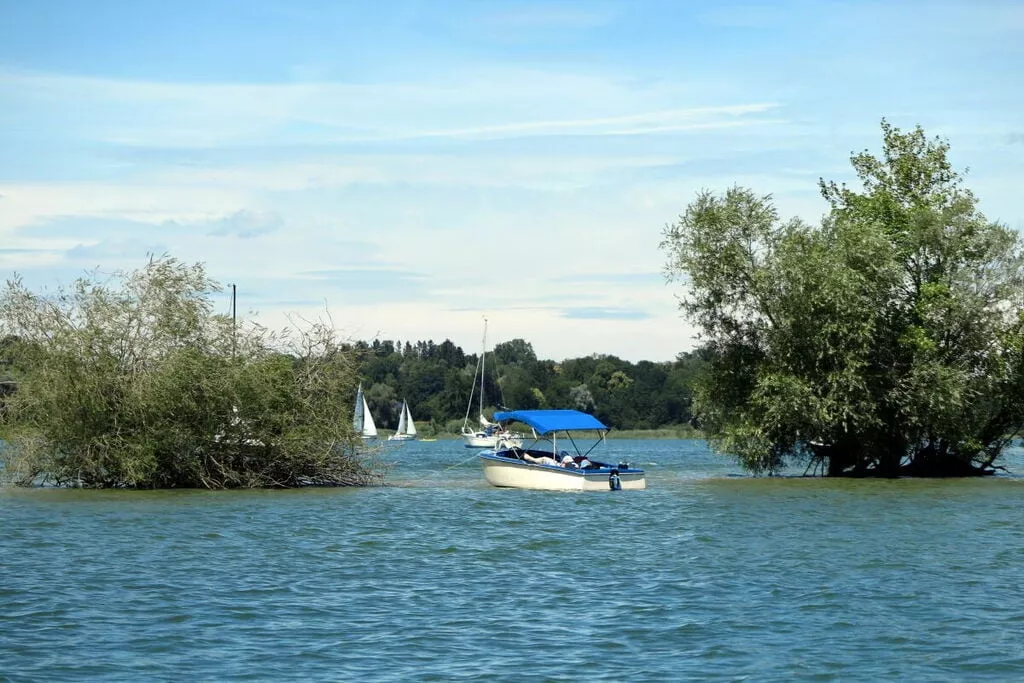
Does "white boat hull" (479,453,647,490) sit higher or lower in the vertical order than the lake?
higher

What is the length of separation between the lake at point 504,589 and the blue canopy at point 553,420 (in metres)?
5.96

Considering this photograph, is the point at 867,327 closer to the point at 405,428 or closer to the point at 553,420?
the point at 553,420

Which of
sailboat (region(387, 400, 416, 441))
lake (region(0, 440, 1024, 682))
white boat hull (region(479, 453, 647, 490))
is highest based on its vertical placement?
sailboat (region(387, 400, 416, 441))

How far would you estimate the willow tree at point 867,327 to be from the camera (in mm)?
48719

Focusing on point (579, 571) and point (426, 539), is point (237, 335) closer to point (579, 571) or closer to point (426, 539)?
point (426, 539)

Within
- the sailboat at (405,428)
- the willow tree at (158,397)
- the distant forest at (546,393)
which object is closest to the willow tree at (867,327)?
the willow tree at (158,397)

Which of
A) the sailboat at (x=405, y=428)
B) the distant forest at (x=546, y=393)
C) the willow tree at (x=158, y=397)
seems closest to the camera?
the willow tree at (x=158, y=397)

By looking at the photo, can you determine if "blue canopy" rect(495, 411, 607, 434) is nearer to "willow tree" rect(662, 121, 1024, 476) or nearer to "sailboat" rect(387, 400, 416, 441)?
"willow tree" rect(662, 121, 1024, 476)

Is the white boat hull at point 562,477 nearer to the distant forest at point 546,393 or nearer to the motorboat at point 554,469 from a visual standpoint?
the motorboat at point 554,469

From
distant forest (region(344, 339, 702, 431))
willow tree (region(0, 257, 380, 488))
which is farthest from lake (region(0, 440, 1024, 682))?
distant forest (region(344, 339, 702, 431))

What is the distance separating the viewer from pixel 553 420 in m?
49.0

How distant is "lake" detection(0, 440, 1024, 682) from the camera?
56.4 ft

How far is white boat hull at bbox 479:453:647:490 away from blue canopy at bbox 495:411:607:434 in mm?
1444

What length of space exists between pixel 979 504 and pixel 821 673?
26.9 meters
